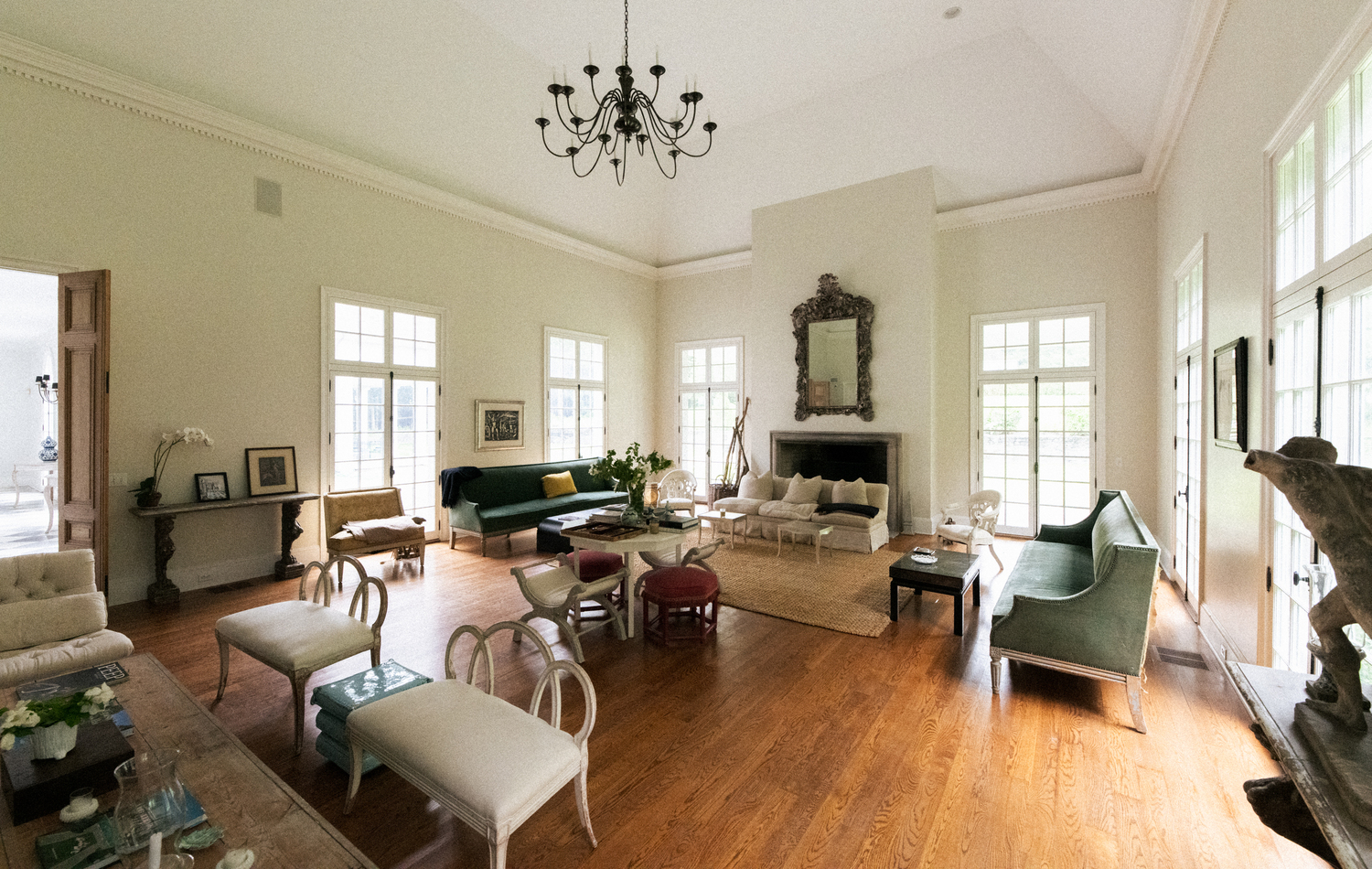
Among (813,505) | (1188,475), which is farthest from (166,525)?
(1188,475)

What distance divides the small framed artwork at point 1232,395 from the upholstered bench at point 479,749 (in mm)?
3914

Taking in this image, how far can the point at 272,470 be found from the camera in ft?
18.7

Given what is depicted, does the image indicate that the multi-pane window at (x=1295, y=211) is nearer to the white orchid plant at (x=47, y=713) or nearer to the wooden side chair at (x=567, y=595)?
the wooden side chair at (x=567, y=595)

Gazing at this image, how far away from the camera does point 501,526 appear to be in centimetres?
669

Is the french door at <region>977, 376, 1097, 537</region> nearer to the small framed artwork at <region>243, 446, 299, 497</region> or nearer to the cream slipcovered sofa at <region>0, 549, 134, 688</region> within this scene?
the small framed artwork at <region>243, 446, 299, 497</region>

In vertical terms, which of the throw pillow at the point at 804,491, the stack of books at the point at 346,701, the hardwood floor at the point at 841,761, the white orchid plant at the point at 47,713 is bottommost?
the hardwood floor at the point at 841,761

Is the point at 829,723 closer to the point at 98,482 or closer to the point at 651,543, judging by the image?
the point at 651,543

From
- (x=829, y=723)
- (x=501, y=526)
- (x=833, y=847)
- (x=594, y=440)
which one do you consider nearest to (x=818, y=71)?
(x=594, y=440)

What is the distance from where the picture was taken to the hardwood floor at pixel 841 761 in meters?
2.14

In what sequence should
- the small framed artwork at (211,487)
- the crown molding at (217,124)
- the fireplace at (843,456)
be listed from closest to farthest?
the crown molding at (217,124) → the small framed artwork at (211,487) → the fireplace at (843,456)

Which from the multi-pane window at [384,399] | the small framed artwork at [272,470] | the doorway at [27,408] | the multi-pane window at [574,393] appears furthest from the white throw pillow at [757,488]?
the doorway at [27,408]

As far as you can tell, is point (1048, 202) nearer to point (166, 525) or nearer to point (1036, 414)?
point (1036, 414)

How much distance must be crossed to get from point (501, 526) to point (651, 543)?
Result: 313 cm

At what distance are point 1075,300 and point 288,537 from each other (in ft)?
30.0
